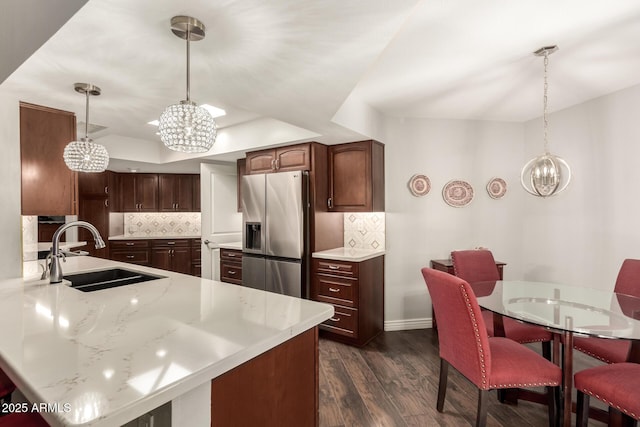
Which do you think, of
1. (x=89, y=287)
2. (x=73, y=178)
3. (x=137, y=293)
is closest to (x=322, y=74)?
(x=137, y=293)

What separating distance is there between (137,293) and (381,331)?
2.67 m

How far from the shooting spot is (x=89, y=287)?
74.2 inches

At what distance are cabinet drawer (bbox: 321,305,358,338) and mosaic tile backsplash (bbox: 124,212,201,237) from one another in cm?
421

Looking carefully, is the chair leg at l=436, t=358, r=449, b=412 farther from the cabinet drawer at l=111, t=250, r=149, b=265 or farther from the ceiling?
the cabinet drawer at l=111, t=250, r=149, b=265

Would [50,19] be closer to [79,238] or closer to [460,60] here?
[460,60]

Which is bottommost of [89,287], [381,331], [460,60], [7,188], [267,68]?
[381,331]

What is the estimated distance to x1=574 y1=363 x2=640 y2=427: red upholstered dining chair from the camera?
4.61 ft

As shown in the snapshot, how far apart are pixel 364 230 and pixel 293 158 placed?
46.6 inches

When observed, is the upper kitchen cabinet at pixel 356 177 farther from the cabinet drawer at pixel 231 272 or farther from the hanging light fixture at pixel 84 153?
the hanging light fixture at pixel 84 153

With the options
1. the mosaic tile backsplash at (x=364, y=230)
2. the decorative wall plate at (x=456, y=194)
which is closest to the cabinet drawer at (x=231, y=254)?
the mosaic tile backsplash at (x=364, y=230)

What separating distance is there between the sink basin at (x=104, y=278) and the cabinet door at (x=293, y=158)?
1899 millimetres

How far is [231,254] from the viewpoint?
423 cm

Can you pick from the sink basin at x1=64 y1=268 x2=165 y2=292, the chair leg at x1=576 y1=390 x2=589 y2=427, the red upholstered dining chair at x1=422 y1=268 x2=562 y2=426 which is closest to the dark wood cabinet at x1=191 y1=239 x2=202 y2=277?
the sink basin at x1=64 y1=268 x2=165 y2=292

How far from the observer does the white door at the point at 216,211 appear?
15.3ft
